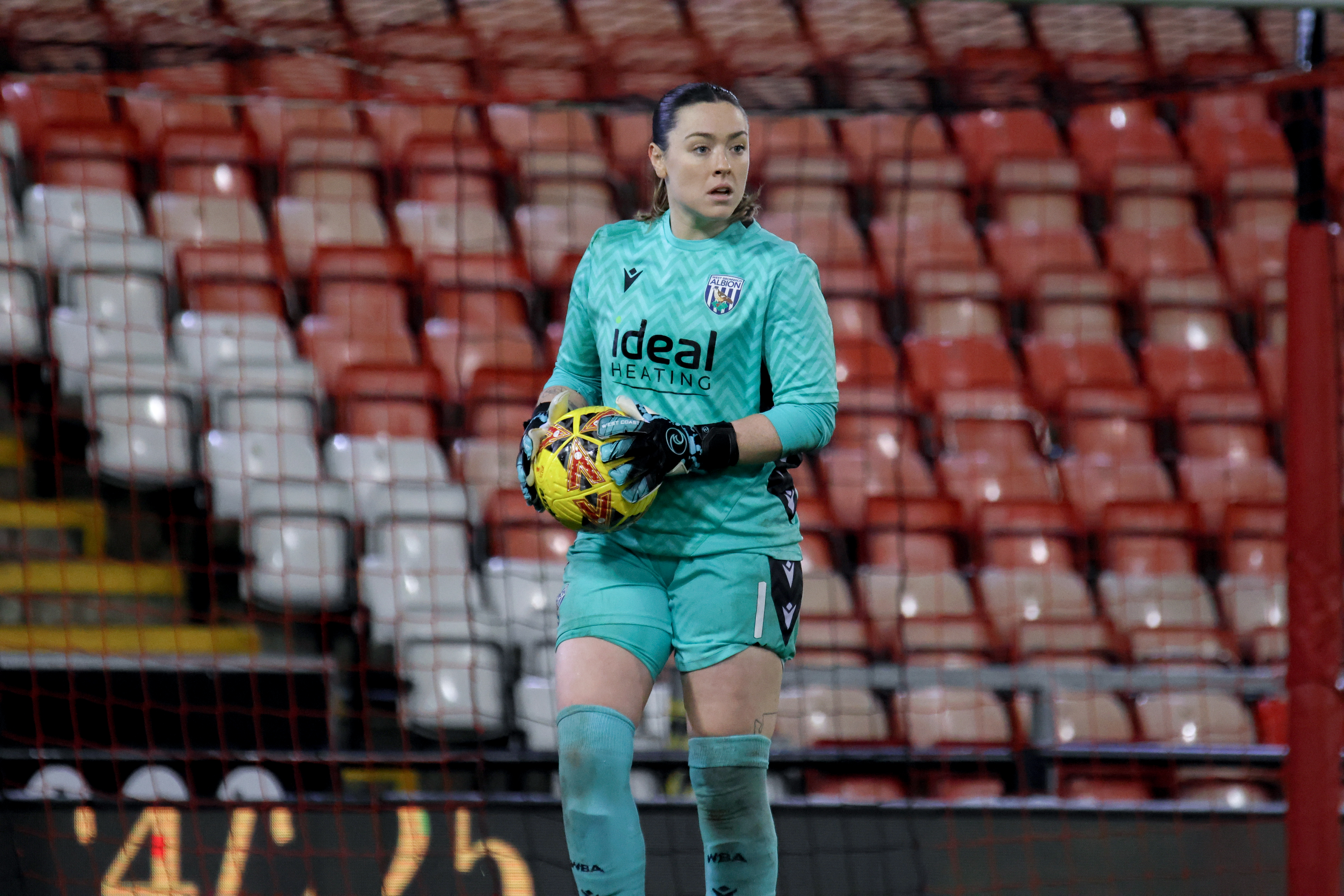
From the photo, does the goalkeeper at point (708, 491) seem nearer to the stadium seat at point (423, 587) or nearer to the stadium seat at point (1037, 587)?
the stadium seat at point (423, 587)

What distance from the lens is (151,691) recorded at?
4184mm

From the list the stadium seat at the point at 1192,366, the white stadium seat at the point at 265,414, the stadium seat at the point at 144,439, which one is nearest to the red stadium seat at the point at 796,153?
the stadium seat at the point at 1192,366

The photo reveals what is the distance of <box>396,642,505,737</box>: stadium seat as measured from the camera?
178 inches

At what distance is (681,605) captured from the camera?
8.30 feet

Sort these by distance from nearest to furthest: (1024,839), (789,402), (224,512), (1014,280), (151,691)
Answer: (789,402) < (1024,839) < (151,691) < (224,512) < (1014,280)

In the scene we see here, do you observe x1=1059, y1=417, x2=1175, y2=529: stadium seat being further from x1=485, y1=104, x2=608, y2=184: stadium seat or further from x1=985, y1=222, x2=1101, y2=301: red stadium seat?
x1=485, y1=104, x2=608, y2=184: stadium seat

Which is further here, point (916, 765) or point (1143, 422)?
point (1143, 422)

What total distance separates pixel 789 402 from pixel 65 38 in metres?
3.41

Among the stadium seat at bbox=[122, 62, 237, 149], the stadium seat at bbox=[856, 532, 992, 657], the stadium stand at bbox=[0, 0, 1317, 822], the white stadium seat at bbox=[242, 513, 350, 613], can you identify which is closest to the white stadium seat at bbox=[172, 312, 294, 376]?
the stadium stand at bbox=[0, 0, 1317, 822]

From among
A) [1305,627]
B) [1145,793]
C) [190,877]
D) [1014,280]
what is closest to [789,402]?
[1305,627]

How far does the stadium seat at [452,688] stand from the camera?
452 cm

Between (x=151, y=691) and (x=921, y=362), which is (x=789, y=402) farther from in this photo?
(x=921, y=362)

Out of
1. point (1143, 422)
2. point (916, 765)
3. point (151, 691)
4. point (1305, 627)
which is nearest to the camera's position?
point (1305, 627)

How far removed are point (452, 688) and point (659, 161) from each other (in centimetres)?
255
